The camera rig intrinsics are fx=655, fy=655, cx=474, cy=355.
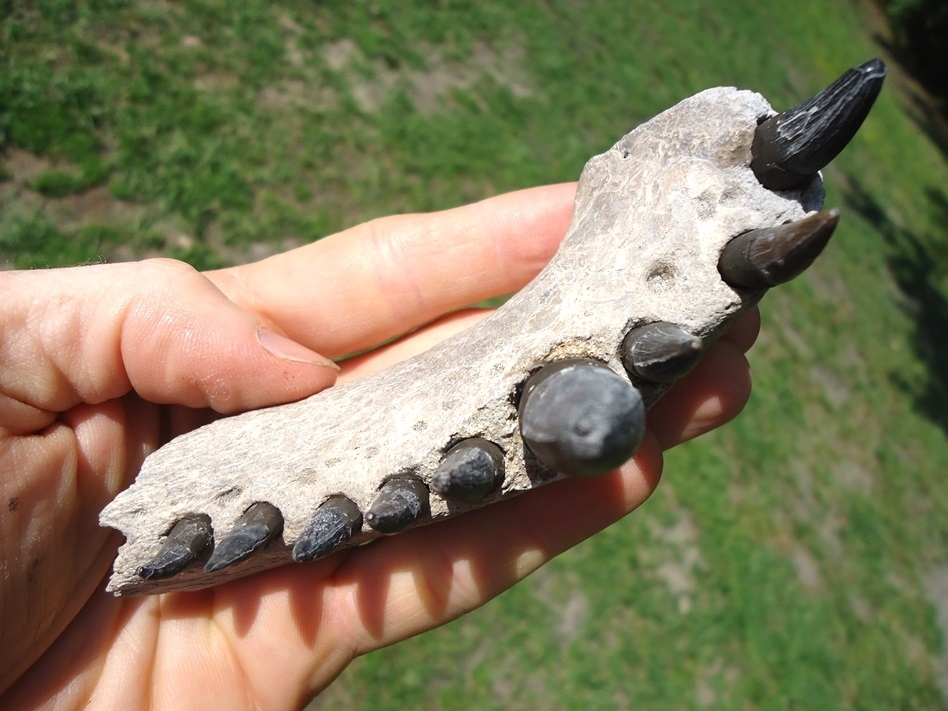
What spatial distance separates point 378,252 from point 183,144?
1831mm

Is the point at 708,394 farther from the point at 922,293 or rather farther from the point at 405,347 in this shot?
the point at 922,293

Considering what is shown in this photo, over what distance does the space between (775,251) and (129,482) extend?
81.9 inches

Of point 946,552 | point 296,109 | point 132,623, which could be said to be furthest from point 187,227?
point 946,552

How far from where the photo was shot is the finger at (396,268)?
2.51 metres

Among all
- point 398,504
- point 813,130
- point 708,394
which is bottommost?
point 398,504

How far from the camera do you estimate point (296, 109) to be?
420cm

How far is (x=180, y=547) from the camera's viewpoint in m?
1.72

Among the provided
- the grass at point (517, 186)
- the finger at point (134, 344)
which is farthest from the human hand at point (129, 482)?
the grass at point (517, 186)

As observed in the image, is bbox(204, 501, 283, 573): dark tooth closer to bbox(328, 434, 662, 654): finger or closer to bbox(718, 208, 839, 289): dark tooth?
bbox(328, 434, 662, 654): finger

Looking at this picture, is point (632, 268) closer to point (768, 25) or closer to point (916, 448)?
point (916, 448)

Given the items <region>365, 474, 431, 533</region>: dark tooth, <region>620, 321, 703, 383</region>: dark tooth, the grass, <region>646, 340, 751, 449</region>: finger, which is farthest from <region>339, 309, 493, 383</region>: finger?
the grass

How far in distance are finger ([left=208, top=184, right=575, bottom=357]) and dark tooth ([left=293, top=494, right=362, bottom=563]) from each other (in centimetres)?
104

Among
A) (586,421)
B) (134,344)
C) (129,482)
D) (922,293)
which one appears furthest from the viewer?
(922,293)

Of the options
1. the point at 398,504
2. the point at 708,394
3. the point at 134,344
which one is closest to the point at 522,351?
the point at 398,504
